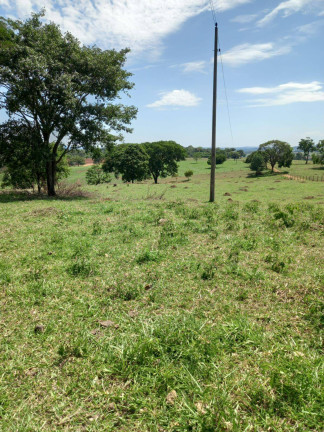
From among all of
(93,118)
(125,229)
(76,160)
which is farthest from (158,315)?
(76,160)

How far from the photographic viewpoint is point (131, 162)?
63.6 metres

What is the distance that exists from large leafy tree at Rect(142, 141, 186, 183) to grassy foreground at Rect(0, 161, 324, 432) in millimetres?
66850

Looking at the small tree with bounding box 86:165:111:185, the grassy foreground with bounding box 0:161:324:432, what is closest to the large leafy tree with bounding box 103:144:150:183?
the small tree with bounding box 86:165:111:185

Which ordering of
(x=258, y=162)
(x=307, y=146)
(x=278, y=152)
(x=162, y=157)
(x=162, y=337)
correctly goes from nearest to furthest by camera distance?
(x=162, y=337)
(x=278, y=152)
(x=258, y=162)
(x=162, y=157)
(x=307, y=146)

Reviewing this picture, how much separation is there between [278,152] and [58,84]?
62292 millimetres

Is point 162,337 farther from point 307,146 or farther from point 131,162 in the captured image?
point 307,146

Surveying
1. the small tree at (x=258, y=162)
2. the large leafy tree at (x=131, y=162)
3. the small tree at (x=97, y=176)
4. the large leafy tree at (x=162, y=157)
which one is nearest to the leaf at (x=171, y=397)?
the large leafy tree at (x=131, y=162)

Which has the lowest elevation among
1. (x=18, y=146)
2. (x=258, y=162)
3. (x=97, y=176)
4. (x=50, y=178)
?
(x=97, y=176)

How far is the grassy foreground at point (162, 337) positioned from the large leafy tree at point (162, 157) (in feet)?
219

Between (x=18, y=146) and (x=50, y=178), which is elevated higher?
(x=18, y=146)

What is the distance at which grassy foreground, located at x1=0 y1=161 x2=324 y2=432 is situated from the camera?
8.70 ft

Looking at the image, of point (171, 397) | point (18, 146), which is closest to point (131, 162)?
point (18, 146)

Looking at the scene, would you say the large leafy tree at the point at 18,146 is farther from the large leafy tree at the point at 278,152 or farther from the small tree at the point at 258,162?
the large leafy tree at the point at 278,152

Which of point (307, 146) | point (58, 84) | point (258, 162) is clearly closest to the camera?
point (58, 84)
